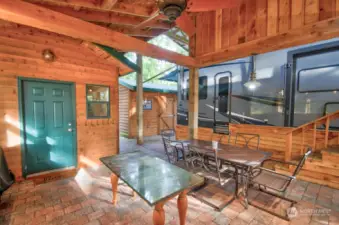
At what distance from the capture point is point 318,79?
130 inches

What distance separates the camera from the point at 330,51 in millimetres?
3186

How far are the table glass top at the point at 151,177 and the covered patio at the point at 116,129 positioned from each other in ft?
0.04

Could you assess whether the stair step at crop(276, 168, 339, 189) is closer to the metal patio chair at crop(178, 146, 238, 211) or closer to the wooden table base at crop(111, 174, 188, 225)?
the metal patio chair at crop(178, 146, 238, 211)

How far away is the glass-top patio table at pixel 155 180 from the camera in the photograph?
5.00ft

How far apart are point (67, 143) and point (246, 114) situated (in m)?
4.44

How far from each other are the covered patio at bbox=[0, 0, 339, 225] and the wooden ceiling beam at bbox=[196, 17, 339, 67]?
0.05 ft

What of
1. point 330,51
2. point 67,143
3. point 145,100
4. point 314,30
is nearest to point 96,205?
point 67,143

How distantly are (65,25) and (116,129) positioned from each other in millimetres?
2792

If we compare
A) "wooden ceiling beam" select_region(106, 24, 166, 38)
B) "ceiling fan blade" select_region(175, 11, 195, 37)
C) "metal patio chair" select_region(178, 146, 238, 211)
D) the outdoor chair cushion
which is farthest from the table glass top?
"wooden ceiling beam" select_region(106, 24, 166, 38)

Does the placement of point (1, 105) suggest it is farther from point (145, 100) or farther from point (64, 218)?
point (145, 100)

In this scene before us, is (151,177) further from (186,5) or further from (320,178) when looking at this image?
(320,178)

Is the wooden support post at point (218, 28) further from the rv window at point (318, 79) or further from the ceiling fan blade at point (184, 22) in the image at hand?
the rv window at point (318, 79)

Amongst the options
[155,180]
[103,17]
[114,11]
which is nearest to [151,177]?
[155,180]

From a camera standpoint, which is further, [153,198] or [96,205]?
[96,205]
